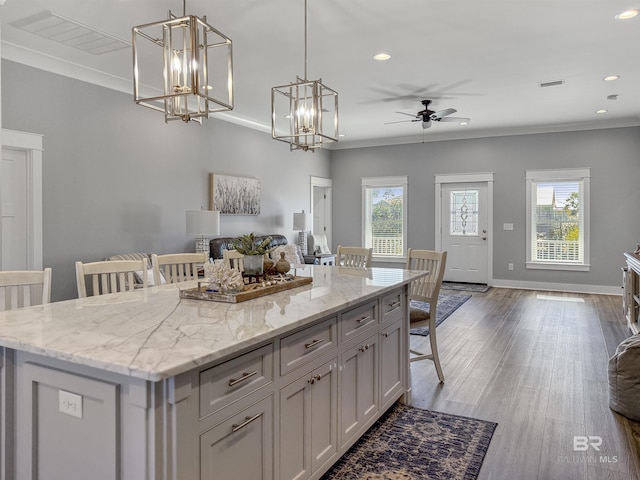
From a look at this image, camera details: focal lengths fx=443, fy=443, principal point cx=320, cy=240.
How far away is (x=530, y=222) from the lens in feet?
26.0

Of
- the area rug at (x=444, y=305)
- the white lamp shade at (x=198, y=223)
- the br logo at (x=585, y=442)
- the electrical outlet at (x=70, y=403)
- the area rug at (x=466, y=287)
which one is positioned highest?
the white lamp shade at (x=198, y=223)

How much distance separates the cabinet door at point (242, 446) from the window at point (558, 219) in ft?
24.3

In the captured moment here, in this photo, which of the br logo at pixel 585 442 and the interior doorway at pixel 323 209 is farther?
the interior doorway at pixel 323 209

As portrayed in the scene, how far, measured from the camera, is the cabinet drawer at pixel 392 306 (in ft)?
8.74

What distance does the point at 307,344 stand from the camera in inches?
75.0

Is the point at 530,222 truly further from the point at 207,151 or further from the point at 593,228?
the point at 207,151

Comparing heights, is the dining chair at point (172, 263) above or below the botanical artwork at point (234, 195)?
below

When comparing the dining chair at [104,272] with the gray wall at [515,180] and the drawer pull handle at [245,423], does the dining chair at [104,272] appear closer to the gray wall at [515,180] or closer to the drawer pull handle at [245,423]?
the drawer pull handle at [245,423]

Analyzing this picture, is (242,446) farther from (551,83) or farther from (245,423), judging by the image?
(551,83)

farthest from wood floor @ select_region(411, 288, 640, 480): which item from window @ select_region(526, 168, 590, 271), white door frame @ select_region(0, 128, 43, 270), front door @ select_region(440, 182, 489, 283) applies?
white door frame @ select_region(0, 128, 43, 270)

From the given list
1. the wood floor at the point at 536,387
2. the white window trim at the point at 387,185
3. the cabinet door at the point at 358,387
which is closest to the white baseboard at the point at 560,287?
the wood floor at the point at 536,387

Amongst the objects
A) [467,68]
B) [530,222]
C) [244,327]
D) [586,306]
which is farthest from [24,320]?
[530,222]

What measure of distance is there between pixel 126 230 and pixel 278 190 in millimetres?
3225

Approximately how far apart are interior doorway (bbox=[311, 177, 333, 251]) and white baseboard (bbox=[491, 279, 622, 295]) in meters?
3.53
